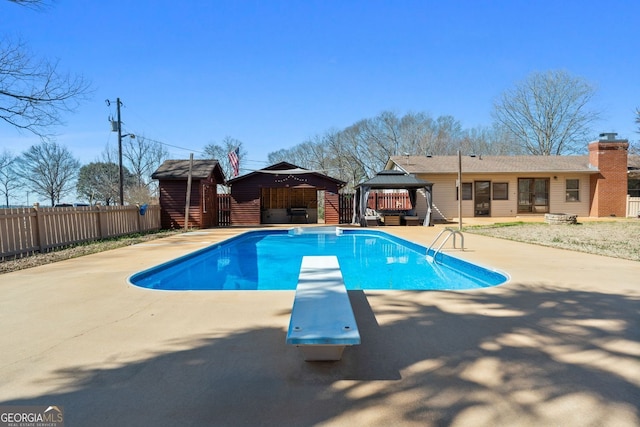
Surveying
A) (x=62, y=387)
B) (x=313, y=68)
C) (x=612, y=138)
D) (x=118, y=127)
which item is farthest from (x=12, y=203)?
(x=612, y=138)

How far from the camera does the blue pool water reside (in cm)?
588

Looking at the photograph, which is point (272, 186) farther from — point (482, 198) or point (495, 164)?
point (495, 164)

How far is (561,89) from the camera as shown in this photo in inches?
1147

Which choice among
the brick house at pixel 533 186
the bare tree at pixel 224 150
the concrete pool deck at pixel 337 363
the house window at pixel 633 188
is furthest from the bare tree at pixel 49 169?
the house window at pixel 633 188

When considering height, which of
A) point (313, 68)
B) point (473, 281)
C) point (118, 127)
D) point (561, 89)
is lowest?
Answer: point (473, 281)

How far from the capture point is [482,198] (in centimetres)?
1766

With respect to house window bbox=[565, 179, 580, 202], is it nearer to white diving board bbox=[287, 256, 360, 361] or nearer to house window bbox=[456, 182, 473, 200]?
house window bbox=[456, 182, 473, 200]

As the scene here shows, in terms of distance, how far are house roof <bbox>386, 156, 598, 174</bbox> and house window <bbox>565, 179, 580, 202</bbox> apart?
73 centimetres

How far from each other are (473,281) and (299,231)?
9105 mm

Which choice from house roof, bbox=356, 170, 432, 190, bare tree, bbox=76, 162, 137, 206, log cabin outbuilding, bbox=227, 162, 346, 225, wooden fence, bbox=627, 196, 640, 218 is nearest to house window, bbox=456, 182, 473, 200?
house roof, bbox=356, 170, 432, 190

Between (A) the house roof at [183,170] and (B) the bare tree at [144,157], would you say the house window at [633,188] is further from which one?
(B) the bare tree at [144,157]

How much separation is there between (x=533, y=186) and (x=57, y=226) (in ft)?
64.7

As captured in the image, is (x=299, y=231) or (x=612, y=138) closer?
(x=299, y=231)

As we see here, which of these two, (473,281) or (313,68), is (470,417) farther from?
(313,68)
